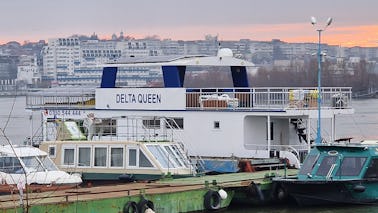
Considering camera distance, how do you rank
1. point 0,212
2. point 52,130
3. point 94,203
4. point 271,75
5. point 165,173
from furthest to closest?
point 271,75 → point 52,130 → point 165,173 → point 94,203 → point 0,212

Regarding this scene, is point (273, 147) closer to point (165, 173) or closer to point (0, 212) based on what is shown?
point (165, 173)

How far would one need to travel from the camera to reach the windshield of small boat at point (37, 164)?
27656mm

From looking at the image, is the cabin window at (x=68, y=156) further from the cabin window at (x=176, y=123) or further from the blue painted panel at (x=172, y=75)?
the blue painted panel at (x=172, y=75)

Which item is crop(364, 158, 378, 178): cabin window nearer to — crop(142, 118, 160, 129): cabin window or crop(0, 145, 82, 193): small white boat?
crop(0, 145, 82, 193): small white boat

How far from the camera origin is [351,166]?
92.3 ft

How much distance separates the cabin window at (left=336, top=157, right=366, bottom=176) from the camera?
2797cm

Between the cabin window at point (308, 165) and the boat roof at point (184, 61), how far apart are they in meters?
6.45

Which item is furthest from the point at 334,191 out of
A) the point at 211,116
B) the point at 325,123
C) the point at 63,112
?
the point at 325,123

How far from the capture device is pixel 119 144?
30750mm

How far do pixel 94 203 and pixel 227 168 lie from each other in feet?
27.7

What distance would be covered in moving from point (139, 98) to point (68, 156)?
3.86 metres

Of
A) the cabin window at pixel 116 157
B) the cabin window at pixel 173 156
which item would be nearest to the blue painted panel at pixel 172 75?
the cabin window at pixel 173 156

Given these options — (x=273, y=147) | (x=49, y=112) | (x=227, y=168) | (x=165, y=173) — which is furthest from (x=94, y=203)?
(x=49, y=112)

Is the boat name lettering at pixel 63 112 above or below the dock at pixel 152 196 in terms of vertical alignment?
above
